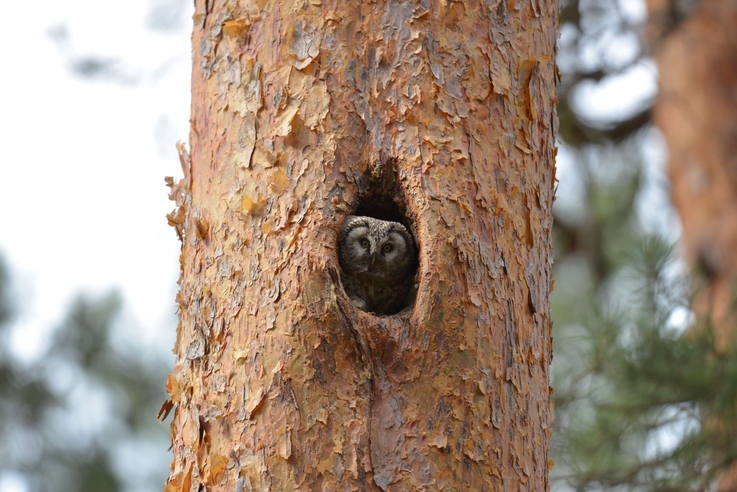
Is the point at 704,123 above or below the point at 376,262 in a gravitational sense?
above

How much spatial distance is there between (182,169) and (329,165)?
1.74 ft

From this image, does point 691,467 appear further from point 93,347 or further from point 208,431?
point 93,347

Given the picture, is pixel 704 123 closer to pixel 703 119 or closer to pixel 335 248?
pixel 703 119

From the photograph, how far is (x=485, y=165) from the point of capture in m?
2.03

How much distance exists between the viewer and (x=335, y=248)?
194cm

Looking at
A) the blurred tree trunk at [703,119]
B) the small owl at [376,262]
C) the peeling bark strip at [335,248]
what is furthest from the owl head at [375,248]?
the blurred tree trunk at [703,119]

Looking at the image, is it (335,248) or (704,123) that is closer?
(335,248)

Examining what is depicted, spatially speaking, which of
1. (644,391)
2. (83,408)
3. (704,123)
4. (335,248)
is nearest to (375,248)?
(335,248)

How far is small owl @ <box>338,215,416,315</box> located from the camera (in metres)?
2.66

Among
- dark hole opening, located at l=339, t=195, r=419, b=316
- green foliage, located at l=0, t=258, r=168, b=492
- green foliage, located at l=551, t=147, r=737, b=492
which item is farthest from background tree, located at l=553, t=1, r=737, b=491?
green foliage, located at l=0, t=258, r=168, b=492

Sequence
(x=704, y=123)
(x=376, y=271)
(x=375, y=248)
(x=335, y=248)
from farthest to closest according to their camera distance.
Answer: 1. (x=704, y=123)
2. (x=376, y=271)
3. (x=375, y=248)
4. (x=335, y=248)

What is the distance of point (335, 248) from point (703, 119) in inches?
158

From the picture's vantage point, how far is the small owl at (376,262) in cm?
266

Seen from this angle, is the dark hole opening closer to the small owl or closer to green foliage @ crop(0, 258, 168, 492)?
the small owl
